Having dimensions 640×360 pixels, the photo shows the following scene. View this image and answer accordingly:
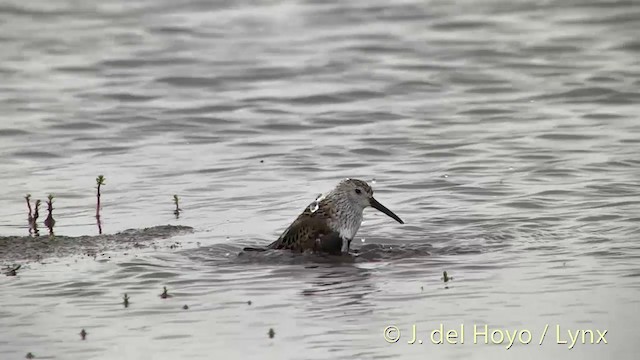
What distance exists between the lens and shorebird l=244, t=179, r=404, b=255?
489 inches

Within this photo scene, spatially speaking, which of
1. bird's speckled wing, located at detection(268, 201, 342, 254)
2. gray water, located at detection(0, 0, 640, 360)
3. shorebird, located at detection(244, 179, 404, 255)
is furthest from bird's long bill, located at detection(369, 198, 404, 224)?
bird's speckled wing, located at detection(268, 201, 342, 254)

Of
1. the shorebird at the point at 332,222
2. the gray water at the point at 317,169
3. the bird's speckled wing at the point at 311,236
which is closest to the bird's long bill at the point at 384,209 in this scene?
the shorebird at the point at 332,222

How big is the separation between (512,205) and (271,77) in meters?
8.37

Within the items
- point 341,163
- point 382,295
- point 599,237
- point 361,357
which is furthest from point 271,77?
point 361,357

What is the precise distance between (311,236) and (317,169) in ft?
11.9

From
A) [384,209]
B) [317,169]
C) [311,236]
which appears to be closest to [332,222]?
[311,236]

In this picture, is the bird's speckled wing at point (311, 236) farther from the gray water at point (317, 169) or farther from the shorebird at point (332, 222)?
the gray water at point (317, 169)

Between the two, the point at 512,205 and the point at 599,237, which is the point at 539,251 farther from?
the point at 512,205

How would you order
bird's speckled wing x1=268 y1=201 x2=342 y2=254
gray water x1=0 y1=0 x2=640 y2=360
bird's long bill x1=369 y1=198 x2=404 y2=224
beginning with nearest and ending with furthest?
gray water x1=0 y1=0 x2=640 y2=360, bird's speckled wing x1=268 y1=201 x2=342 y2=254, bird's long bill x1=369 y1=198 x2=404 y2=224

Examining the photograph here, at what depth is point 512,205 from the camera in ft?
46.4

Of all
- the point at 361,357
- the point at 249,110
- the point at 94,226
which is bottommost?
the point at 361,357

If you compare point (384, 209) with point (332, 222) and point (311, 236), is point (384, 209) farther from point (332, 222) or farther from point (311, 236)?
point (311, 236)

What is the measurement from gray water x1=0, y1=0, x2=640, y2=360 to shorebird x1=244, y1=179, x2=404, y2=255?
25cm

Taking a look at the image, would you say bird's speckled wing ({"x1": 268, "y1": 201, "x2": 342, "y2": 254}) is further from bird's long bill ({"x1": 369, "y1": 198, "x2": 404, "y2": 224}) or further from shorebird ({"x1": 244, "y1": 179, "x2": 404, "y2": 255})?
bird's long bill ({"x1": 369, "y1": 198, "x2": 404, "y2": 224})
